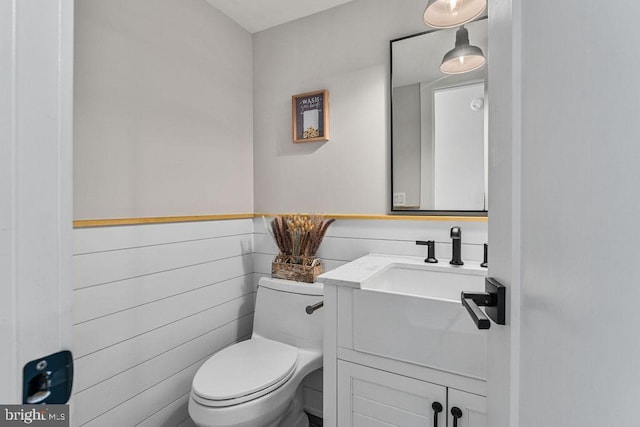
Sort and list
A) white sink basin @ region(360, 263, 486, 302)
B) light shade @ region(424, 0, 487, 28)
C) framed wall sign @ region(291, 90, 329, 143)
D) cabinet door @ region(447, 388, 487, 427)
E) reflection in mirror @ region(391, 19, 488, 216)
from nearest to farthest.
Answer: cabinet door @ region(447, 388, 487, 427) → light shade @ region(424, 0, 487, 28) → white sink basin @ region(360, 263, 486, 302) → reflection in mirror @ region(391, 19, 488, 216) → framed wall sign @ region(291, 90, 329, 143)

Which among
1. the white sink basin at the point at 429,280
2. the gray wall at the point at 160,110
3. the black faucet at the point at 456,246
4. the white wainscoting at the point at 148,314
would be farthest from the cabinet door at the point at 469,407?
the gray wall at the point at 160,110

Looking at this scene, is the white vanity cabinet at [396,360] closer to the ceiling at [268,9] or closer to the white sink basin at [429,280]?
the white sink basin at [429,280]

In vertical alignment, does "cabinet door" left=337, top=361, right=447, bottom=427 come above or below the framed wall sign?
below

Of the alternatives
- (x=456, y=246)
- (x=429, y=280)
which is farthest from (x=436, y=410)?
(x=456, y=246)

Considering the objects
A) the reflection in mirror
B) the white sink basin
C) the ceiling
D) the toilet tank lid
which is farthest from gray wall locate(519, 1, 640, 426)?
the ceiling

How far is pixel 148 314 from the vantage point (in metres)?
1.35

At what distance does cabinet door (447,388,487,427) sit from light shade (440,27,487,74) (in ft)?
4.36

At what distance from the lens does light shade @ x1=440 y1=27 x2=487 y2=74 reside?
133 centimetres

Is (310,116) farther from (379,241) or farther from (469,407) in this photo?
(469,407)

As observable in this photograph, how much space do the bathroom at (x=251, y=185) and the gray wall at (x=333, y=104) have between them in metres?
0.01

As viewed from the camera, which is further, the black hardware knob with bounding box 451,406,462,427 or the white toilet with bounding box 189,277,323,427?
the white toilet with bounding box 189,277,323,427

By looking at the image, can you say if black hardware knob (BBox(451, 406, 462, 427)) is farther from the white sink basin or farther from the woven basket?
the woven basket

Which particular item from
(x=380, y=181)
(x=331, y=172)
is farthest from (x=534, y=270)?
(x=331, y=172)

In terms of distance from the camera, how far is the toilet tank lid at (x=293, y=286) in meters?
1.52
